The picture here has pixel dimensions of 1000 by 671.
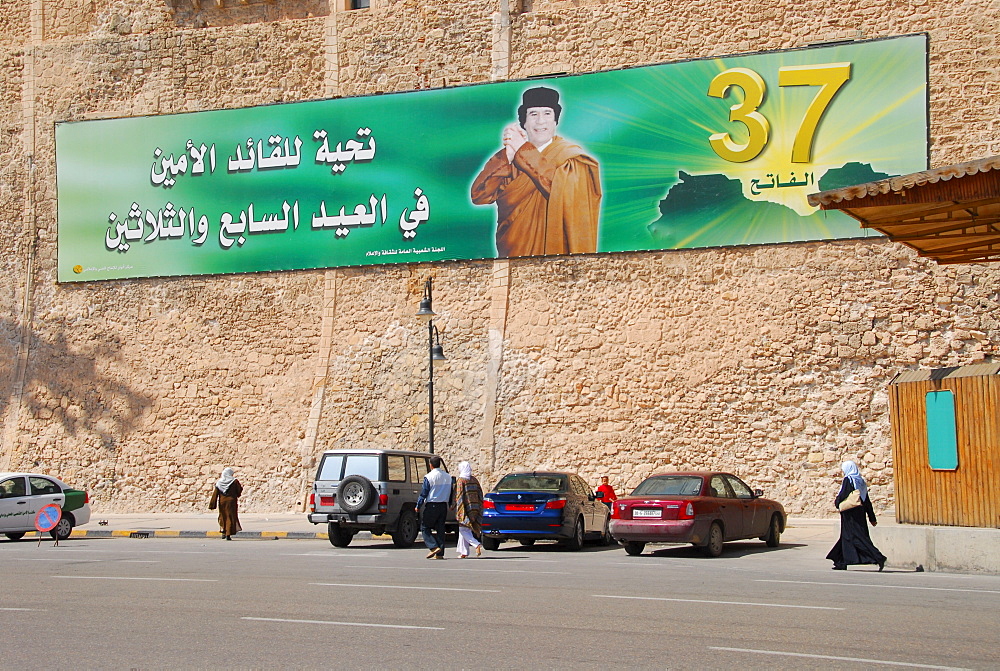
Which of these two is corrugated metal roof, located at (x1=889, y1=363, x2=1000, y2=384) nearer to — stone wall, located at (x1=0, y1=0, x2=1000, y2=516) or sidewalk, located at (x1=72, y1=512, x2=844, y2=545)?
sidewalk, located at (x1=72, y1=512, x2=844, y2=545)

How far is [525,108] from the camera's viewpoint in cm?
2489

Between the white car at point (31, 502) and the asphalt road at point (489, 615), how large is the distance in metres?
5.74

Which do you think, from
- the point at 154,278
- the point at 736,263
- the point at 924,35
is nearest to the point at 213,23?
the point at 154,278

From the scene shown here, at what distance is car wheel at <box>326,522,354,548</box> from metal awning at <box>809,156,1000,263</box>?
29.9ft

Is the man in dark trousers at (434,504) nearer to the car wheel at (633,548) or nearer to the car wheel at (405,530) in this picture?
the car wheel at (405,530)

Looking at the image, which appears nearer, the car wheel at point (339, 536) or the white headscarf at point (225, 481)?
the car wheel at point (339, 536)

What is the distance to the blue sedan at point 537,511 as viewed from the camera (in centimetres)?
1633

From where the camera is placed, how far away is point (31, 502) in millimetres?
19844

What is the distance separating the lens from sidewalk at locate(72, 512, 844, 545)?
66.2ft

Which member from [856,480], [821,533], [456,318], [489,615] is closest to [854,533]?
[856,480]

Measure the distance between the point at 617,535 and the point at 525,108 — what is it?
12699 millimetres

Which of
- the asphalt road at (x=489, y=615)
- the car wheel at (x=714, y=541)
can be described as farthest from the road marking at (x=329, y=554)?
the car wheel at (x=714, y=541)

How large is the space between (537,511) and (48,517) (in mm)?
8794

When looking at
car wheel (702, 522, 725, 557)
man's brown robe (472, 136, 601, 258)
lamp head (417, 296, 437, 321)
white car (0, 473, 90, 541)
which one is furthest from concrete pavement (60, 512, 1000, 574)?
man's brown robe (472, 136, 601, 258)
